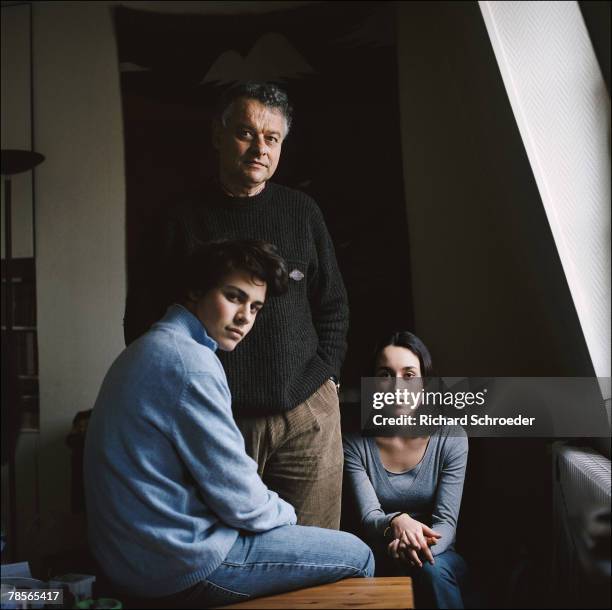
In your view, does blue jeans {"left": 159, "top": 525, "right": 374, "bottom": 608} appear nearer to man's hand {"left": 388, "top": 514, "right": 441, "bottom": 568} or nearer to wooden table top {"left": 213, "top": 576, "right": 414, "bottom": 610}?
wooden table top {"left": 213, "top": 576, "right": 414, "bottom": 610}

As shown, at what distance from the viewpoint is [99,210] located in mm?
2375

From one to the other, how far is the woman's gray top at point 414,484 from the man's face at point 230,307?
1.48 ft

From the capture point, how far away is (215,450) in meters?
1.41

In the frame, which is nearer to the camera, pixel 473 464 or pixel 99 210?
pixel 473 464

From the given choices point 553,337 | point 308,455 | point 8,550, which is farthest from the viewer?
point 8,550

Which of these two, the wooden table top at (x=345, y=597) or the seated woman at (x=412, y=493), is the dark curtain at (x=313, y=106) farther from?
the wooden table top at (x=345, y=597)

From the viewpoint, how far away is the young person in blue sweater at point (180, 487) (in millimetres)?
1403

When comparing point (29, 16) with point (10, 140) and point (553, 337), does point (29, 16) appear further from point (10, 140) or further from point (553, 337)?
point (553, 337)

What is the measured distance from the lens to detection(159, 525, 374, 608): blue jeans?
1479mm

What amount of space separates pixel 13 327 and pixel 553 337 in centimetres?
169

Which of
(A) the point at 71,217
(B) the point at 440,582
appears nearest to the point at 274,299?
(B) the point at 440,582

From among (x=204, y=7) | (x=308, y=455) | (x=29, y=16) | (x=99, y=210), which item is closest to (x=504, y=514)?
(x=308, y=455)

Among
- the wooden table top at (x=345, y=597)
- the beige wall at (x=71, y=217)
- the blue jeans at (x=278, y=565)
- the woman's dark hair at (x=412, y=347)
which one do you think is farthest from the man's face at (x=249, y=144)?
the wooden table top at (x=345, y=597)

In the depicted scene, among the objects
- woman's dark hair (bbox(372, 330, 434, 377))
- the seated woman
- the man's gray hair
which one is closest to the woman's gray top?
the seated woman
